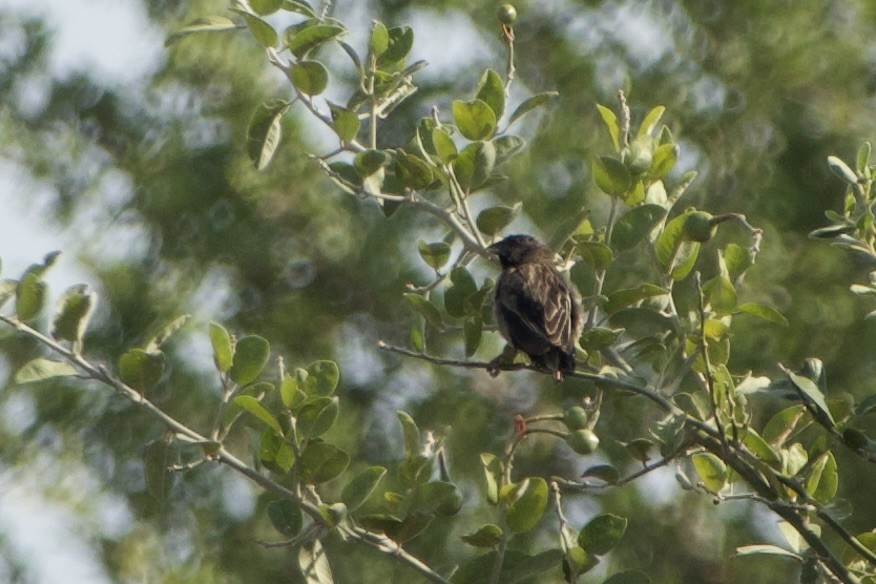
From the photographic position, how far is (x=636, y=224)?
2750 mm

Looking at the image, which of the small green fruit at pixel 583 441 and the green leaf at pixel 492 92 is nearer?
the small green fruit at pixel 583 441

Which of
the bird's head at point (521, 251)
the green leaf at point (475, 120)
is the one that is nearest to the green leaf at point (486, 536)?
the green leaf at point (475, 120)

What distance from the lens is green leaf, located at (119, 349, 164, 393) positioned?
252 cm

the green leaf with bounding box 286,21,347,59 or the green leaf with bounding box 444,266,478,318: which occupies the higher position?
the green leaf with bounding box 286,21,347,59

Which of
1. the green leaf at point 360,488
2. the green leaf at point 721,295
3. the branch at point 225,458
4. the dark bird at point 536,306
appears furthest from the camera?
the dark bird at point 536,306

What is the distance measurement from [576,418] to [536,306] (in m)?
1.13

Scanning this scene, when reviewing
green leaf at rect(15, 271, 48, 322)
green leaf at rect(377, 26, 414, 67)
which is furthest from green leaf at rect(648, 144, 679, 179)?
green leaf at rect(15, 271, 48, 322)

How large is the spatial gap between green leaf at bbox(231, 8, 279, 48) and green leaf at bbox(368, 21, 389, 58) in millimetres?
193

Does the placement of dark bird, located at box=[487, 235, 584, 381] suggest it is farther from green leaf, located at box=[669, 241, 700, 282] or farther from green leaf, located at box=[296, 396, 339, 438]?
green leaf, located at box=[296, 396, 339, 438]

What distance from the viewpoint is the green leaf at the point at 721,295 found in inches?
104

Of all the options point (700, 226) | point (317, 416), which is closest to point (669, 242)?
point (700, 226)

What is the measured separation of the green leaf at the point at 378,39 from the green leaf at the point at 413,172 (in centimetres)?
22

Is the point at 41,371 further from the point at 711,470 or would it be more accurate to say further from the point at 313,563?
the point at 711,470

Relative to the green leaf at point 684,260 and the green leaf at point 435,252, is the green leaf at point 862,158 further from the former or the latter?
the green leaf at point 435,252
